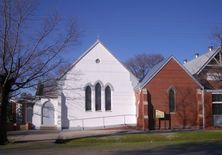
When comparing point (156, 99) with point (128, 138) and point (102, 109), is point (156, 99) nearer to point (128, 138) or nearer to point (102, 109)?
point (102, 109)

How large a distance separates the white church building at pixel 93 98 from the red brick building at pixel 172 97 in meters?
2.54

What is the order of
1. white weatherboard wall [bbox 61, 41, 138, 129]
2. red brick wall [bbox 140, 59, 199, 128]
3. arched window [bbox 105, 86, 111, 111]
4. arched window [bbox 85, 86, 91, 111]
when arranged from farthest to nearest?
1. arched window [bbox 105, 86, 111, 111]
2. arched window [bbox 85, 86, 91, 111]
3. white weatherboard wall [bbox 61, 41, 138, 129]
4. red brick wall [bbox 140, 59, 199, 128]

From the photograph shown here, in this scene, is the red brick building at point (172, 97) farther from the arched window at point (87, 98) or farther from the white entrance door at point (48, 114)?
the white entrance door at point (48, 114)

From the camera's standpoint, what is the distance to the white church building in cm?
4109

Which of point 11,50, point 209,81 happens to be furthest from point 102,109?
point 11,50

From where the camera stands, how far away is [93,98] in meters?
41.5

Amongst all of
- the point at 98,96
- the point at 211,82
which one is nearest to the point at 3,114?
the point at 98,96

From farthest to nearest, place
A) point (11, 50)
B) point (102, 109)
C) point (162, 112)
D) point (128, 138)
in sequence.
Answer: point (102, 109), point (162, 112), point (128, 138), point (11, 50)

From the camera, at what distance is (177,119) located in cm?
4006

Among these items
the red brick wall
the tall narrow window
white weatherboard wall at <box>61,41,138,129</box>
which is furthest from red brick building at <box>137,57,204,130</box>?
the tall narrow window

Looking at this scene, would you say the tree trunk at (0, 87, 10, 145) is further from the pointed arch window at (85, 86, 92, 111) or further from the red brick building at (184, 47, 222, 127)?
the red brick building at (184, 47, 222, 127)

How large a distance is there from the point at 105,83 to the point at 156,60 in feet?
114

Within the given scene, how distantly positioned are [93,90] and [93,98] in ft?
2.78

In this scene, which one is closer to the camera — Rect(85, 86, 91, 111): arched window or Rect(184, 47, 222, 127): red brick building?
Rect(184, 47, 222, 127): red brick building
